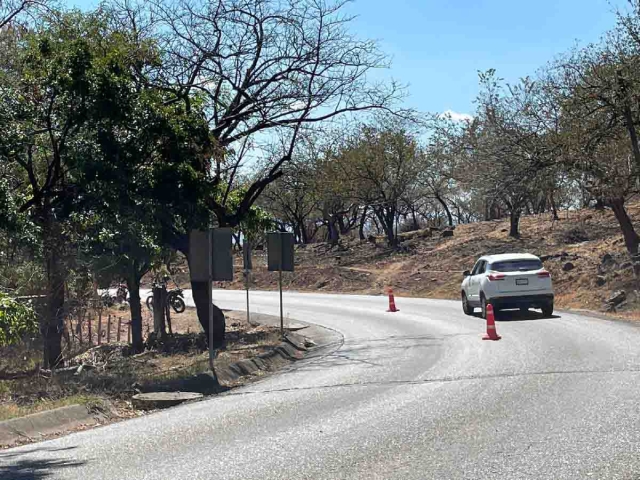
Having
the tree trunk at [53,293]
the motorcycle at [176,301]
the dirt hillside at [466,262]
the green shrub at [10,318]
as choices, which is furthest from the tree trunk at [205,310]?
the dirt hillside at [466,262]

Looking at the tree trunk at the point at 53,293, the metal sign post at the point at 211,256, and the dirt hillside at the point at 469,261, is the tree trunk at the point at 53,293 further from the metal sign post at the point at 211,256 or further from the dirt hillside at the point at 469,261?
the dirt hillside at the point at 469,261

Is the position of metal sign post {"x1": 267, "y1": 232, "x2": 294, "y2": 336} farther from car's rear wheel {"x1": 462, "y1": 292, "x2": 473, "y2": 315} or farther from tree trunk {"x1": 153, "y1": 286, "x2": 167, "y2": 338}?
car's rear wheel {"x1": 462, "y1": 292, "x2": 473, "y2": 315}

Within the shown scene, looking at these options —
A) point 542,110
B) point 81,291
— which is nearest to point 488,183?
point 542,110

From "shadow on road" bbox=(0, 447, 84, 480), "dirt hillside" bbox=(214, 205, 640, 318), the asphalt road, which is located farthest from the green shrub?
"dirt hillside" bbox=(214, 205, 640, 318)

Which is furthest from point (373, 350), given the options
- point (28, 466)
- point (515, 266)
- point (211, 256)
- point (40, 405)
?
point (28, 466)

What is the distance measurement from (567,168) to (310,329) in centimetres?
1021

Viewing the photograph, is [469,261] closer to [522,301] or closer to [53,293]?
[522,301]

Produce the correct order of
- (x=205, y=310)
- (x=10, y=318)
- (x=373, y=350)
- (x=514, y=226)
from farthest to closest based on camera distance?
Answer: 1. (x=514, y=226)
2. (x=205, y=310)
3. (x=373, y=350)
4. (x=10, y=318)

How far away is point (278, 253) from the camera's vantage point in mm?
20234

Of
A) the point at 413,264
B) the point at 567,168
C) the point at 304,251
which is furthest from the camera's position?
the point at 304,251

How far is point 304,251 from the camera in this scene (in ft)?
189

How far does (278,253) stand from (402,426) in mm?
11646

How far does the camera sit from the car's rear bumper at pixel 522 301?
2189 cm

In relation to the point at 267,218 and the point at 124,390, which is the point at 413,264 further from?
the point at 124,390
